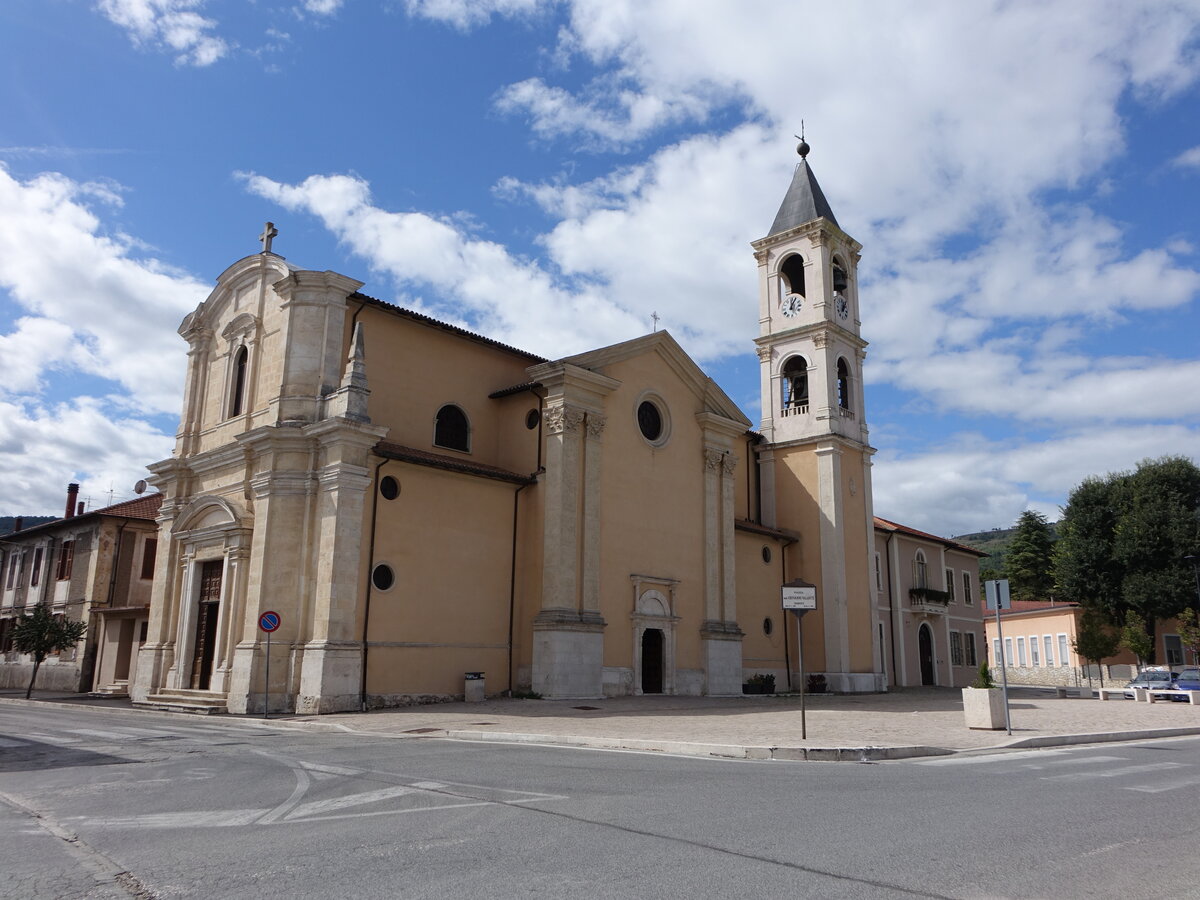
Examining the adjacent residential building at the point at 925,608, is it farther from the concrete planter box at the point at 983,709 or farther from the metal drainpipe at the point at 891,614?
the concrete planter box at the point at 983,709

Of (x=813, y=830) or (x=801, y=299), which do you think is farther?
(x=801, y=299)

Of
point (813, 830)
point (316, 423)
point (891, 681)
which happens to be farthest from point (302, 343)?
point (891, 681)

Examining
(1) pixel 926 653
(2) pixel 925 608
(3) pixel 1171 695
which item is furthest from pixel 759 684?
(1) pixel 926 653

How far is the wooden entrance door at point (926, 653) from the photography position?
135ft

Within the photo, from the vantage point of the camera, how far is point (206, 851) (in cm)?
627

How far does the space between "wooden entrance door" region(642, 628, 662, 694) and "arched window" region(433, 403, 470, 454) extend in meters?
8.13

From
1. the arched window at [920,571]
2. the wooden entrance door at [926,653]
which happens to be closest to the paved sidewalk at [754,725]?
the wooden entrance door at [926,653]

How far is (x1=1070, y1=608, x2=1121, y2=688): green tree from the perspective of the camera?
156 ft

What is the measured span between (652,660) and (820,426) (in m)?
13.0

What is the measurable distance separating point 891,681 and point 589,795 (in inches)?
1333

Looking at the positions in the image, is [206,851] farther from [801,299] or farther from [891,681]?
[891,681]

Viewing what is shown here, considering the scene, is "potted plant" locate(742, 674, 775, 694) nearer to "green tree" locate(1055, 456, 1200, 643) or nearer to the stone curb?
the stone curb

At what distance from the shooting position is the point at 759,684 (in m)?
31.3

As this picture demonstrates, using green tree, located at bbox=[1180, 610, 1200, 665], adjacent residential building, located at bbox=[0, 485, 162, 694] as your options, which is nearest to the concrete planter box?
adjacent residential building, located at bbox=[0, 485, 162, 694]
